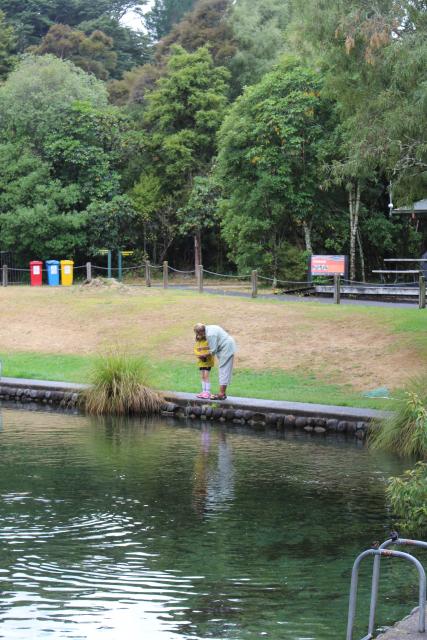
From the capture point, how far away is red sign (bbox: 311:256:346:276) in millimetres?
33938

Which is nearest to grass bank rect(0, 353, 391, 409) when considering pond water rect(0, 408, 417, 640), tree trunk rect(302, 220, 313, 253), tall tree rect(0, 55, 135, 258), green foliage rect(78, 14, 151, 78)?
pond water rect(0, 408, 417, 640)

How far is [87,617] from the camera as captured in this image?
816 cm

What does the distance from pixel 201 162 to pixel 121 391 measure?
93.4ft

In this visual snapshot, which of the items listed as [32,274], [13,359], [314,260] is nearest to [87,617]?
[13,359]

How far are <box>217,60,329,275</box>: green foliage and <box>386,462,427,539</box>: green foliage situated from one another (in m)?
26.4

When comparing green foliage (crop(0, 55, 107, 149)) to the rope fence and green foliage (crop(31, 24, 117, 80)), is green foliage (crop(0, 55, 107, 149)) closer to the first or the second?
the rope fence

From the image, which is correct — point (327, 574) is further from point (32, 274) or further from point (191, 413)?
point (32, 274)

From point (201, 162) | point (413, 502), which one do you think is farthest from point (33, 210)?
point (413, 502)

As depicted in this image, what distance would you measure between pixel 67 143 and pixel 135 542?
34846 mm

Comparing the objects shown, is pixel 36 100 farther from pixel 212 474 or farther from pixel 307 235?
pixel 212 474

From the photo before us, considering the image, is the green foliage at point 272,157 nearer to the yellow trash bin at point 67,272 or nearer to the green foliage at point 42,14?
the yellow trash bin at point 67,272

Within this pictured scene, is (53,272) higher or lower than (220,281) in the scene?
higher

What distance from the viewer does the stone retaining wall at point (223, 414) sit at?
16938 mm

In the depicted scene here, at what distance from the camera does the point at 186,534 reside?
10.7 m
